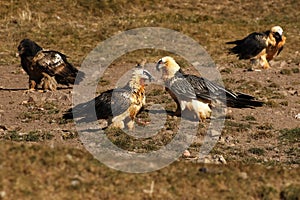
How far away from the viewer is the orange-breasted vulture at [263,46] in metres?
24.5

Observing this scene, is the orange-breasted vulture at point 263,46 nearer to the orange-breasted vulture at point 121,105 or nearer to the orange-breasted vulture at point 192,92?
the orange-breasted vulture at point 192,92

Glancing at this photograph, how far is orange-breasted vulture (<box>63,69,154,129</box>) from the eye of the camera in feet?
50.8

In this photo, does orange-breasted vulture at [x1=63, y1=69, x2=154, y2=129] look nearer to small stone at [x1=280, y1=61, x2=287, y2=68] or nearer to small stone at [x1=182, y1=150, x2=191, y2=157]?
small stone at [x1=182, y1=150, x2=191, y2=157]

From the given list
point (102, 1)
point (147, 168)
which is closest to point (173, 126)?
point (147, 168)

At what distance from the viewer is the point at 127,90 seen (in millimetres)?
15789

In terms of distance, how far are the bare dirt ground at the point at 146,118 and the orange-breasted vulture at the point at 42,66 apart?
0.48 metres

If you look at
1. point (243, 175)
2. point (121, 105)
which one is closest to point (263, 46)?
point (121, 105)

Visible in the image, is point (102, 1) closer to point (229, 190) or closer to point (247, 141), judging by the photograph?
point (247, 141)

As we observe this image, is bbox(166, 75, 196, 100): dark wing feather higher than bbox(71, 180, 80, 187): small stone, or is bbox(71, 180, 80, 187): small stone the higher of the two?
bbox(71, 180, 80, 187): small stone

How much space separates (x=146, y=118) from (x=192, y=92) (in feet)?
4.73

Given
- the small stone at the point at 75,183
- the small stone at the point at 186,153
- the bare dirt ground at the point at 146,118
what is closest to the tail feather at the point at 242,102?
the bare dirt ground at the point at 146,118

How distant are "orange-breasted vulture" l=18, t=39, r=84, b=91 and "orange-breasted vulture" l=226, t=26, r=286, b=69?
7590 mm

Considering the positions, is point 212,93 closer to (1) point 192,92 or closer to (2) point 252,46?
(1) point 192,92

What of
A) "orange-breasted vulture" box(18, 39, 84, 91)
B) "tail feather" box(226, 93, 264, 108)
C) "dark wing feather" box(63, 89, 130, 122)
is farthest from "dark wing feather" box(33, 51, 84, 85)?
"tail feather" box(226, 93, 264, 108)
